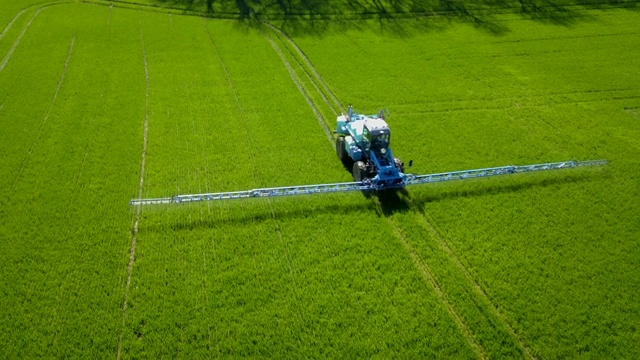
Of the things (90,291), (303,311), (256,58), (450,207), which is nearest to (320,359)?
(303,311)

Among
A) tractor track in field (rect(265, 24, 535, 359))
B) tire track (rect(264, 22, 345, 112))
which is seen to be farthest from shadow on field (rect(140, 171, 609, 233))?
tire track (rect(264, 22, 345, 112))

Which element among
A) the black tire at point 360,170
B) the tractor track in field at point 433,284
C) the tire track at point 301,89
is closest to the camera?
the tractor track in field at point 433,284

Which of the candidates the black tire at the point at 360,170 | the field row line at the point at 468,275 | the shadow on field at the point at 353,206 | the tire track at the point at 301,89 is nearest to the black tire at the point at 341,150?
the tire track at the point at 301,89

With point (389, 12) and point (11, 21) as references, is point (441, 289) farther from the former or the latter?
point (11, 21)

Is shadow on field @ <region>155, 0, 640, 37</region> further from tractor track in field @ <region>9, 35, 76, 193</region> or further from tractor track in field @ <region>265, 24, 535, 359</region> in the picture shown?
tractor track in field @ <region>265, 24, 535, 359</region>

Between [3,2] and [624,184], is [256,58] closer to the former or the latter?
[624,184]

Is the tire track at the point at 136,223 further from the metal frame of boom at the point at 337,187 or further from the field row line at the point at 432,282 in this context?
the field row line at the point at 432,282
